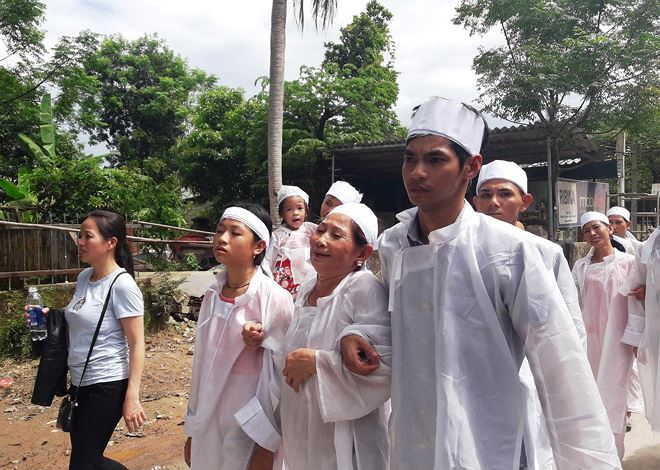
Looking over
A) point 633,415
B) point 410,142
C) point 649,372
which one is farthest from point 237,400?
point 633,415

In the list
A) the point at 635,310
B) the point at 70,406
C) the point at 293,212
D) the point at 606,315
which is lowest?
the point at 70,406

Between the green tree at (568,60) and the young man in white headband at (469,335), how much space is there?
9093 mm

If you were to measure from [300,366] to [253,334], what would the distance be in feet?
1.43

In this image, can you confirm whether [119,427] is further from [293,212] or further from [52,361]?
[293,212]

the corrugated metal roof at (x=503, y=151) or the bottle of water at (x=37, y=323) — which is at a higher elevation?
the corrugated metal roof at (x=503, y=151)

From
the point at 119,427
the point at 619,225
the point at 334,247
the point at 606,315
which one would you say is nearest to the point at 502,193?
the point at 334,247

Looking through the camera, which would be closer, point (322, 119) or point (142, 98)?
point (322, 119)

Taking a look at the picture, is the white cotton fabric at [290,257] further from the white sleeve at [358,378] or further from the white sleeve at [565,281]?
the white sleeve at [565,281]

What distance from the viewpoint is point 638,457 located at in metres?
4.26

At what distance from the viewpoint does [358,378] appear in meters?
1.97

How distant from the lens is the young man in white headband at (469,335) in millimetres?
1604

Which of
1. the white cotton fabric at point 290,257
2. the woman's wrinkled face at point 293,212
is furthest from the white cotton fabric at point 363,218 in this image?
the woman's wrinkled face at point 293,212

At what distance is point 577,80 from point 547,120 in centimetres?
84

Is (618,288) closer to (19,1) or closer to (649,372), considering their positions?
(649,372)
